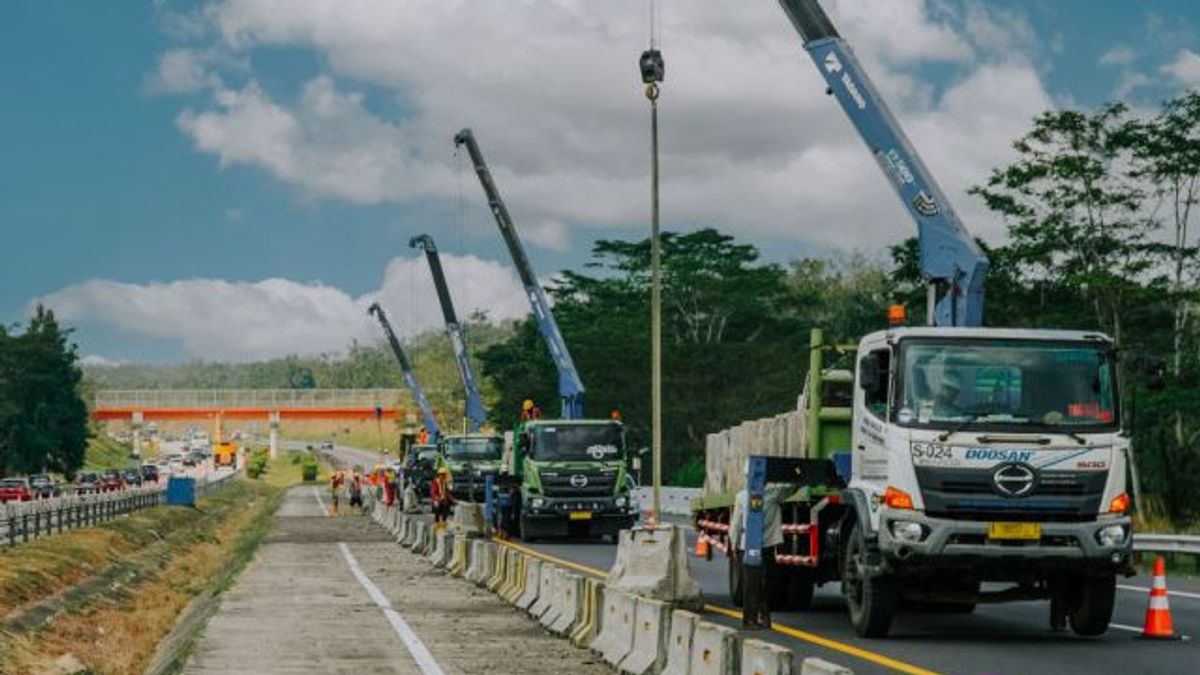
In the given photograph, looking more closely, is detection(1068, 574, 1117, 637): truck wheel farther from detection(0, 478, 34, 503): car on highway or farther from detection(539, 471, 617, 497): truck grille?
detection(0, 478, 34, 503): car on highway

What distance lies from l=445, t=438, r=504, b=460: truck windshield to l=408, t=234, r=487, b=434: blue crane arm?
14411mm

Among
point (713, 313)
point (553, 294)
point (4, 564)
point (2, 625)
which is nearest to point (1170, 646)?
point (2, 625)

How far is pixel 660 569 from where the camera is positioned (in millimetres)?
21328

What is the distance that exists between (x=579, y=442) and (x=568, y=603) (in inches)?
927

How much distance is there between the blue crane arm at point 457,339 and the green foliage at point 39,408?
6261 cm

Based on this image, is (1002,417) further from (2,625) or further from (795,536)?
(2,625)

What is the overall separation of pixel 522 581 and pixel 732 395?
6848cm

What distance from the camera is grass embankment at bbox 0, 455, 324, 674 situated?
1104 inches

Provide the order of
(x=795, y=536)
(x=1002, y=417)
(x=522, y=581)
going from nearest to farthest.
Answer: (x=1002, y=417)
(x=795, y=536)
(x=522, y=581)

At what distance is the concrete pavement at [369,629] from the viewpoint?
17.8 metres

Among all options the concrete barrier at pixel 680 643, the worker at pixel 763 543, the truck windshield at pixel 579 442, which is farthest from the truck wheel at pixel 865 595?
the truck windshield at pixel 579 442

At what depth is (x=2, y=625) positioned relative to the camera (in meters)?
29.5

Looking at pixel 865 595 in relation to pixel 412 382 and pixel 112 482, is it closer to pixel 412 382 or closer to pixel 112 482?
pixel 412 382

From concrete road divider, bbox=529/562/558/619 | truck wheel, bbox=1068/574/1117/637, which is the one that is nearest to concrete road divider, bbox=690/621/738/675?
truck wheel, bbox=1068/574/1117/637
